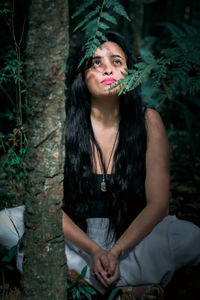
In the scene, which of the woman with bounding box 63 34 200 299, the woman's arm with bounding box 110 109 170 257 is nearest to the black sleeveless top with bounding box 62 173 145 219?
the woman with bounding box 63 34 200 299

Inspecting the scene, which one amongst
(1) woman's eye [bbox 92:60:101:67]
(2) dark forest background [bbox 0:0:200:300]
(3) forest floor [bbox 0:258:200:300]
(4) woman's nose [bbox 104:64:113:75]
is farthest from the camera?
(1) woman's eye [bbox 92:60:101:67]

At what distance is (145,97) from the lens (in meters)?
4.26

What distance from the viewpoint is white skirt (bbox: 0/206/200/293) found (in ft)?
6.22

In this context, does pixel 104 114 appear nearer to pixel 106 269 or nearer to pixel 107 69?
pixel 107 69

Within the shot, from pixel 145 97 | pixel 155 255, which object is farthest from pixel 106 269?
pixel 145 97

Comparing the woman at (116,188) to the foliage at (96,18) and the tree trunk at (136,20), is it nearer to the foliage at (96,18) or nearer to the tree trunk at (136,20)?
the foliage at (96,18)

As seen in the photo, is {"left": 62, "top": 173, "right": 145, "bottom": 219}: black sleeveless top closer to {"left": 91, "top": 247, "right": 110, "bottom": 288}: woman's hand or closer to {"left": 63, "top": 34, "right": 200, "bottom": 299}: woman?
{"left": 63, "top": 34, "right": 200, "bottom": 299}: woman

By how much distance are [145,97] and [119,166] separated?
7.23ft

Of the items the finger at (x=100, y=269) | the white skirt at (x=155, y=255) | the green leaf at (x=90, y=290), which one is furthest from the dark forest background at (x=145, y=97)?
the finger at (x=100, y=269)

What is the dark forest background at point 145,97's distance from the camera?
1.36 m

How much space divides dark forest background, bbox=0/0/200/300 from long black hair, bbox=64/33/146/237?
→ 280mm

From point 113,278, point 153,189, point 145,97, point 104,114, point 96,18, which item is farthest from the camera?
point 145,97

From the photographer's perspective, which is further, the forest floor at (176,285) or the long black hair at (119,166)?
the long black hair at (119,166)

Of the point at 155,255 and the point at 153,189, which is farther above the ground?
the point at 153,189
